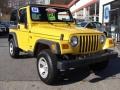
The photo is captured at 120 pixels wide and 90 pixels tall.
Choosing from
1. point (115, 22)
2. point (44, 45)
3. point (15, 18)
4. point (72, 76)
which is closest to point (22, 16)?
point (15, 18)

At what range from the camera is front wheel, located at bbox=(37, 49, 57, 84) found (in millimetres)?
7375

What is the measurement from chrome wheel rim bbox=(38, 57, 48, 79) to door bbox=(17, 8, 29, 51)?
5.16ft

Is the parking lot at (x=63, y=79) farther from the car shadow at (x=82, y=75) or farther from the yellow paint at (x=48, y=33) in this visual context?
the yellow paint at (x=48, y=33)

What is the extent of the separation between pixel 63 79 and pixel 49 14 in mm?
2365

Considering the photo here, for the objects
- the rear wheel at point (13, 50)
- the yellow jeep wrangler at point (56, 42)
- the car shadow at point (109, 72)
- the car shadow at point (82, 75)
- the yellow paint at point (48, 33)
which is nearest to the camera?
the yellow jeep wrangler at point (56, 42)

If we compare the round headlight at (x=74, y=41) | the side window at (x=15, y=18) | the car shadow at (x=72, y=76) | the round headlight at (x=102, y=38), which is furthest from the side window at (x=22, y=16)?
the round headlight at (x=102, y=38)

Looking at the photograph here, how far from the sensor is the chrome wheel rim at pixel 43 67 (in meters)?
7.73

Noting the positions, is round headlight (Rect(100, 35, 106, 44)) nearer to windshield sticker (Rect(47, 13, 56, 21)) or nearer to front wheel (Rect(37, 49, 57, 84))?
front wheel (Rect(37, 49, 57, 84))

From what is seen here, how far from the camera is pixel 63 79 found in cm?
820

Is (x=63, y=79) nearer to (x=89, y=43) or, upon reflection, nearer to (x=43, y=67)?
(x=43, y=67)

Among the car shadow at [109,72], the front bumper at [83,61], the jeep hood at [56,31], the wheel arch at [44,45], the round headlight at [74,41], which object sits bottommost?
the car shadow at [109,72]

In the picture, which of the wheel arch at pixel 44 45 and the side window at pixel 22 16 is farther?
the side window at pixel 22 16

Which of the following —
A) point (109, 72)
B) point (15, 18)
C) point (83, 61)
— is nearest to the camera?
point (83, 61)

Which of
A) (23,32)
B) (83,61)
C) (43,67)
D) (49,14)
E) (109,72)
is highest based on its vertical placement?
(49,14)
